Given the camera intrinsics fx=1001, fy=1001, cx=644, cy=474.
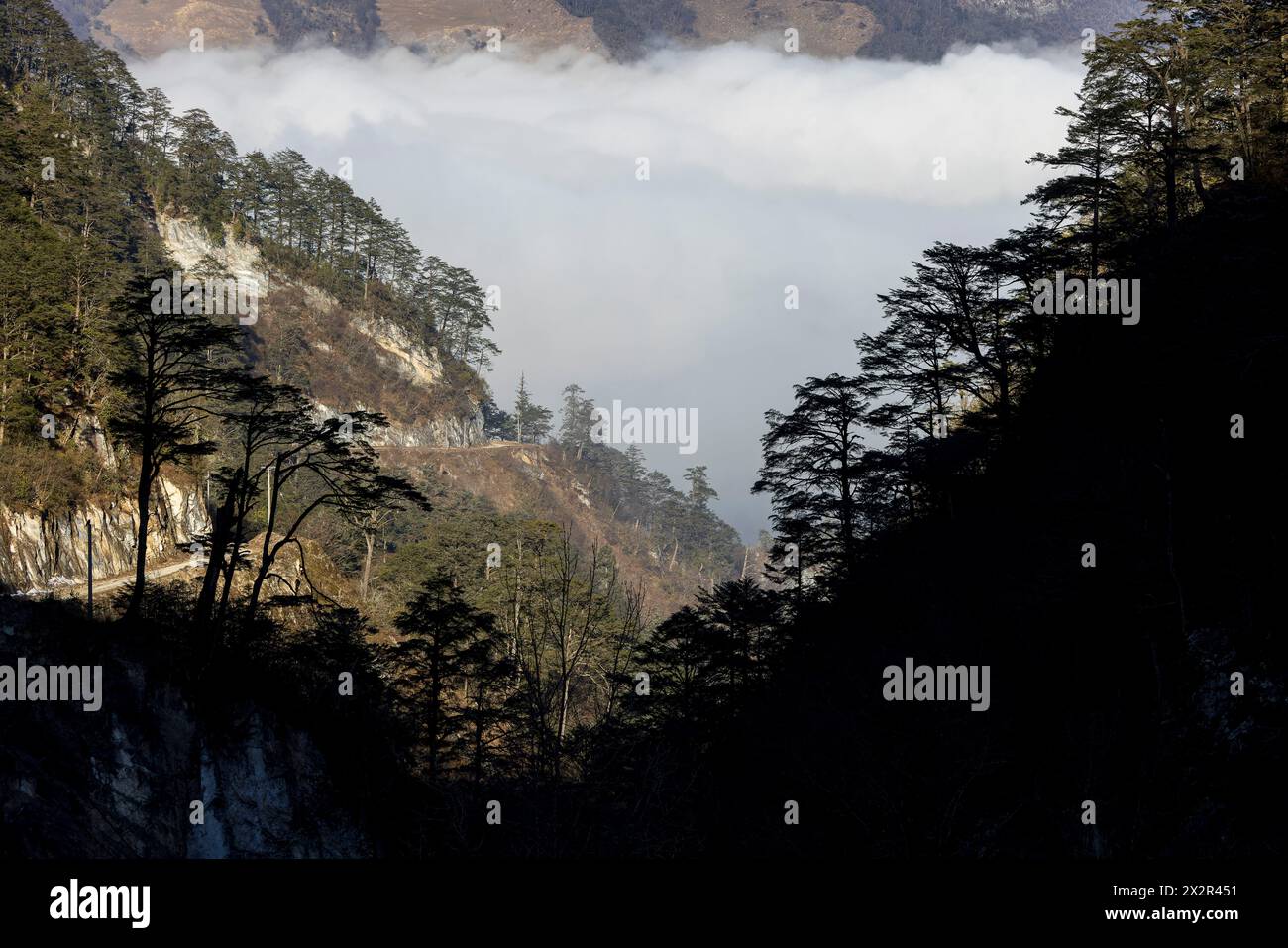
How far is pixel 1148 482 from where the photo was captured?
80.5 ft

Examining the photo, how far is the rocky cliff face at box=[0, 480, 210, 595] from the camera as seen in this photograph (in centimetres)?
3634

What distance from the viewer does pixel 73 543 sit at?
3991 cm

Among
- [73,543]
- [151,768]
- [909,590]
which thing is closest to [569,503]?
[73,543]

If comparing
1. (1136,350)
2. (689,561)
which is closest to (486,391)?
(689,561)

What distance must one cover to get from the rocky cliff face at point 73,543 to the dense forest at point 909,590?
1773 mm

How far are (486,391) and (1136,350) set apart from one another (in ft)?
385

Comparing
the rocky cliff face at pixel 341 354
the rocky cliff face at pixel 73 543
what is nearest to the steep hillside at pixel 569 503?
the rocky cliff face at pixel 341 354

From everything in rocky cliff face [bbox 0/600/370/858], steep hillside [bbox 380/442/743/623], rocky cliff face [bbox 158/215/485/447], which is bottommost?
rocky cliff face [bbox 0/600/370/858]

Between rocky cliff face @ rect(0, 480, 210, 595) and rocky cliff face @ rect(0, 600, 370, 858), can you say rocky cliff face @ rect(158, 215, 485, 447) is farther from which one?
rocky cliff face @ rect(0, 600, 370, 858)

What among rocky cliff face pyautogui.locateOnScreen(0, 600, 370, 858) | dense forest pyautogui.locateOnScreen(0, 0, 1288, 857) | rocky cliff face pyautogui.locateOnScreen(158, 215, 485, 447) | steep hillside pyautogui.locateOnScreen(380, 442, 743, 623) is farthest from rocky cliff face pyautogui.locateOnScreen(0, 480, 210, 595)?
rocky cliff face pyautogui.locateOnScreen(158, 215, 485, 447)

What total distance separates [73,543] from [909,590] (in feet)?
106

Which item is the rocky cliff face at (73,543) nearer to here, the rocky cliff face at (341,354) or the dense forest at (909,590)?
the dense forest at (909,590)

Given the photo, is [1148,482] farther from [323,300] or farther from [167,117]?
[167,117]

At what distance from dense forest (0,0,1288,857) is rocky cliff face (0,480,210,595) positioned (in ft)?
5.82
